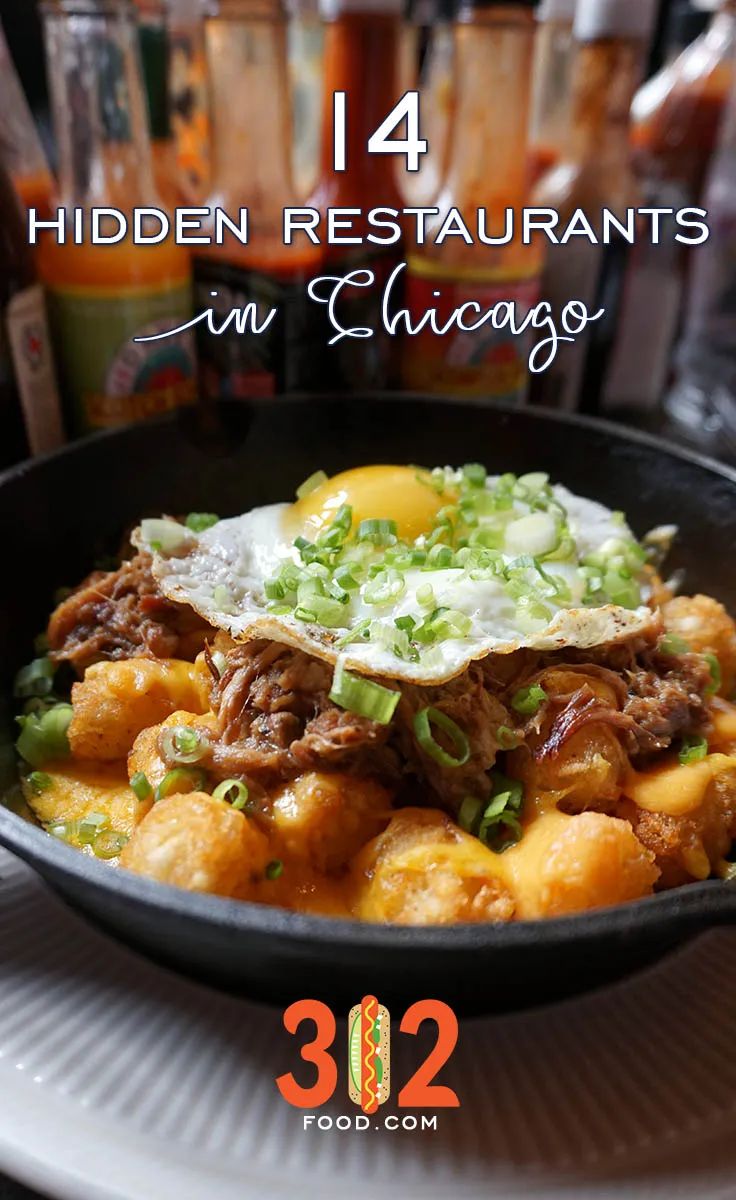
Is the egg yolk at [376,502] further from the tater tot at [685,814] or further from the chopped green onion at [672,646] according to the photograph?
the tater tot at [685,814]

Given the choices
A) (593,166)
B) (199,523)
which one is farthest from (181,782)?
(593,166)

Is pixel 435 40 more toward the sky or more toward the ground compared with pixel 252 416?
more toward the sky

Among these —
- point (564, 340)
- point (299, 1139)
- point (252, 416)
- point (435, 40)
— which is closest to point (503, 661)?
point (299, 1139)

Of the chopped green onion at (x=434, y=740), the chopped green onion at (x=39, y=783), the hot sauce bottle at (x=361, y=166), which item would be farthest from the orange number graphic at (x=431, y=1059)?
the hot sauce bottle at (x=361, y=166)

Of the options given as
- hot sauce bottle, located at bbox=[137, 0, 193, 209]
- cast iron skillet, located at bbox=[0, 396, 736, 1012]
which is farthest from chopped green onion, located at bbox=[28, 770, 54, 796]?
hot sauce bottle, located at bbox=[137, 0, 193, 209]

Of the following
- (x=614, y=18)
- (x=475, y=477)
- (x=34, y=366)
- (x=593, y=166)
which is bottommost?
(x=475, y=477)

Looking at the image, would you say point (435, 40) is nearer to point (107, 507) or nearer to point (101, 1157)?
point (107, 507)

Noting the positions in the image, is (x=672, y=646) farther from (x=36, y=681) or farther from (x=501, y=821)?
(x=36, y=681)
